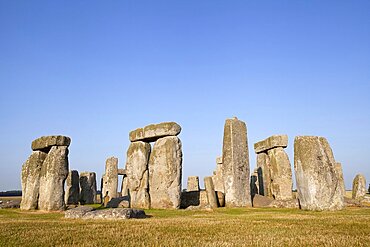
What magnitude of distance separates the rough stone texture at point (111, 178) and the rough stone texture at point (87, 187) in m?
0.84

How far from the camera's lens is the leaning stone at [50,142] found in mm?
14391

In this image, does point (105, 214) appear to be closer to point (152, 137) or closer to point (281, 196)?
point (152, 137)

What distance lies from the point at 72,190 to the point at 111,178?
141 inches

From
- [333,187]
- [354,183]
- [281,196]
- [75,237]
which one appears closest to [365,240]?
[75,237]

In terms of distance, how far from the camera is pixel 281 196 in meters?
19.2

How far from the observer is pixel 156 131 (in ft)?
52.3

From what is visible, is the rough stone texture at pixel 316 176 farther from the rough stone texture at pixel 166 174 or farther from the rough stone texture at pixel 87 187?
the rough stone texture at pixel 87 187

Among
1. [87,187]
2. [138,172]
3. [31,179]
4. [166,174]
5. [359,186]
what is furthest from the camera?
[87,187]

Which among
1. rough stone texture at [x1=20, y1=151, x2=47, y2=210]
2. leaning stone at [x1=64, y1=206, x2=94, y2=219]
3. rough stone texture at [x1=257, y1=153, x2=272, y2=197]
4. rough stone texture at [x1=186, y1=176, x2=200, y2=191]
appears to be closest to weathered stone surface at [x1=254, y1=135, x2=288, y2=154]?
rough stone texture at [x1=257, y1=153, x2=272, y2=197]

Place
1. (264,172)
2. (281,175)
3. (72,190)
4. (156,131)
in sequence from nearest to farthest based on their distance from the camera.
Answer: (156,131) → (281,175) → (264,172) → (72,190)

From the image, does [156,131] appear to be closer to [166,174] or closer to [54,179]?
[166,174]

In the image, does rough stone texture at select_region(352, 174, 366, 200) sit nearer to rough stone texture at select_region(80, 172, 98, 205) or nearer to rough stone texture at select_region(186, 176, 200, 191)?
rough stone texture at select_region(186, 176, 200, 191)

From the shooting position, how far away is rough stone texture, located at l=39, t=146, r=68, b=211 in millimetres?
13873

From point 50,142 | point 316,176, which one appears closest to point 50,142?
point 50,142
